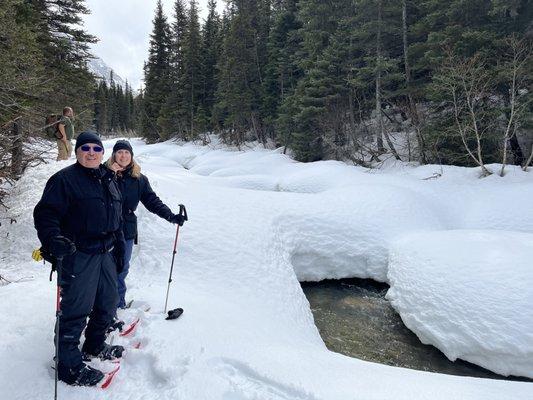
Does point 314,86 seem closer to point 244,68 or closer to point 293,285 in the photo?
point 244,68

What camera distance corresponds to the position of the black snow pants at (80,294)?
2.94 m

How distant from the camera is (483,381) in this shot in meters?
4.28

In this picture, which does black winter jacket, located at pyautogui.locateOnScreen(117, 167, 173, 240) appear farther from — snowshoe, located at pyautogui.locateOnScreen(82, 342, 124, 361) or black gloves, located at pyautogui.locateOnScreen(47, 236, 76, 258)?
black gloves, located at pyautogui.locateOnScreen(47, 236, 76, 258)

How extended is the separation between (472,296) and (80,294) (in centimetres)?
674

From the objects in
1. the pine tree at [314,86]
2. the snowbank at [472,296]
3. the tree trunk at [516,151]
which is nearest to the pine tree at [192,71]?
the pine tree at [314,86]

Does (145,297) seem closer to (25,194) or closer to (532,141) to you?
(25,194)

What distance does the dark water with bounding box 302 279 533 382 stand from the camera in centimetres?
606

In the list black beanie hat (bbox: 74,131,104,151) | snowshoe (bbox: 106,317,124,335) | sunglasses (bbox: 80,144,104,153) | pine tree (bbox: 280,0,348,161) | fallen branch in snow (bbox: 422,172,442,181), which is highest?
pine tree (bbox: 280,0,348,161)

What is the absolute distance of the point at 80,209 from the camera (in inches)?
115

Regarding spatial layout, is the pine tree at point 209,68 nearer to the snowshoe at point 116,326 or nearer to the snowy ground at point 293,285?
the snowy ground at point 293,285

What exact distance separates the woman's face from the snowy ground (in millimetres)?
1985

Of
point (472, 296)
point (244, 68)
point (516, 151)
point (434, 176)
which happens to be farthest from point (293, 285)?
point (244, 68)

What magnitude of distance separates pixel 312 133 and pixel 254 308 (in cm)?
1725

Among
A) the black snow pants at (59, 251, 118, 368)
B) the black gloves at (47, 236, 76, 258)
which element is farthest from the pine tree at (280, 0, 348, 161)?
the black gloves at (47, 236, 76, 258)
